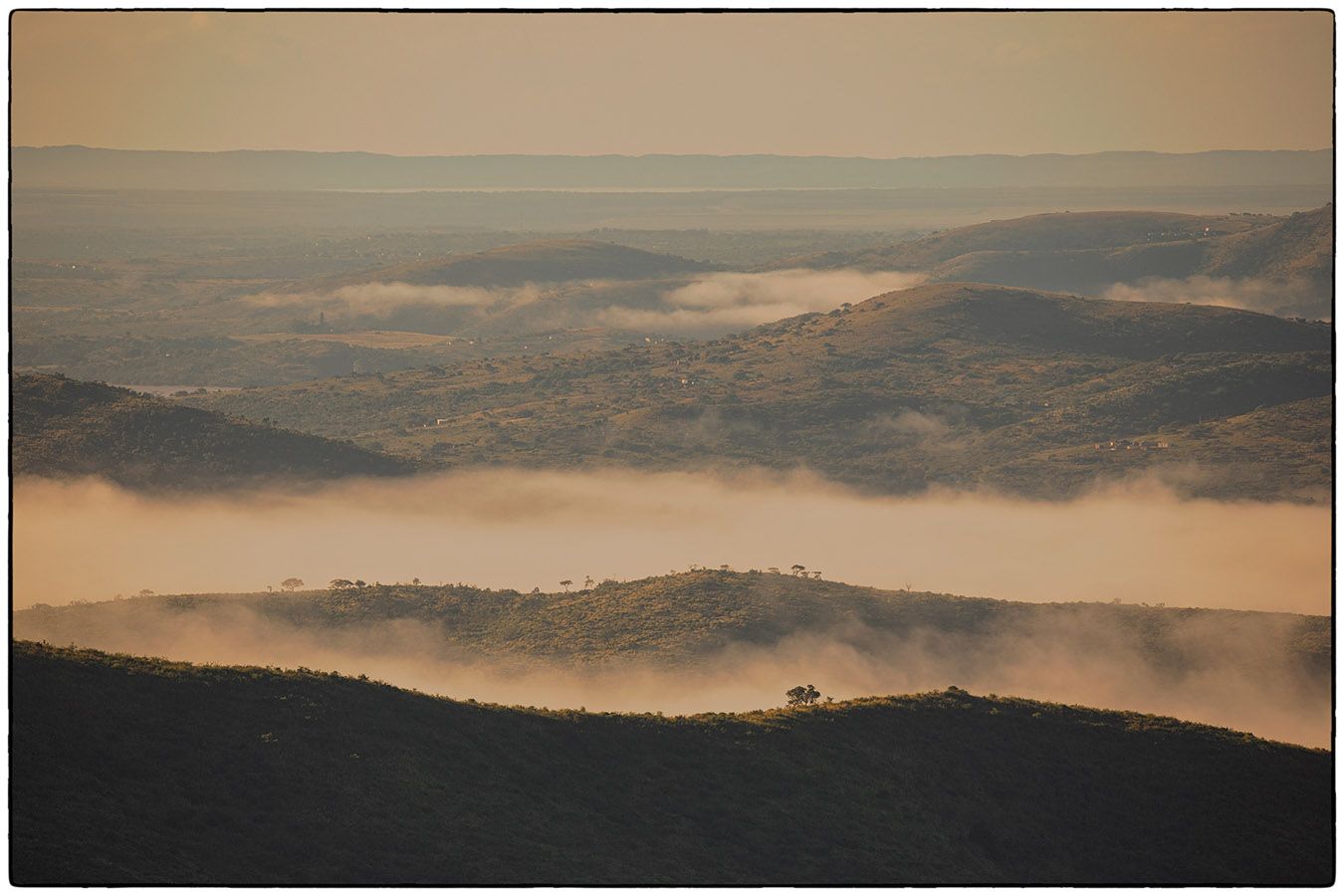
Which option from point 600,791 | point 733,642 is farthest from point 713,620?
point 600,791

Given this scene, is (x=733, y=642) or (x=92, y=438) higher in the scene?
(x=92, y=438)

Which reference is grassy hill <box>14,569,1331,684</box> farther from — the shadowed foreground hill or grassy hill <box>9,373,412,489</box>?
the shadowed foreground hill

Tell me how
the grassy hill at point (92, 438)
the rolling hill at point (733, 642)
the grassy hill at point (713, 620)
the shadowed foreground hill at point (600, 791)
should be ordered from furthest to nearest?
the grassy hill at point (92, 438) → the grassy hill at point (713, 620) → the rolling hill at point (733, 642) → the shadowed foreground hill at point (600, 791)

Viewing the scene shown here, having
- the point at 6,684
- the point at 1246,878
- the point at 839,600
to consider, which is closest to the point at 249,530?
the point at 839,600

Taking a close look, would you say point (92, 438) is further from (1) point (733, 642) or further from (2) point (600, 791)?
(2) point (600, 791)

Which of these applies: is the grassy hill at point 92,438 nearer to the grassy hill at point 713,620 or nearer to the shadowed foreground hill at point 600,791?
the grassy hill at point 713,620

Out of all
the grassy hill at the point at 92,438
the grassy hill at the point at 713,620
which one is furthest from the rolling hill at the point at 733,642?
the grassy hill at the point at 92,438

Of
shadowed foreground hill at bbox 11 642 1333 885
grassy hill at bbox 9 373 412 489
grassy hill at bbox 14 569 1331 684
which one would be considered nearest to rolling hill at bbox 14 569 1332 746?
grassy hill at bbox 14 569 1331 684

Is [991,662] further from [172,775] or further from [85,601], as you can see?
[172,775]
